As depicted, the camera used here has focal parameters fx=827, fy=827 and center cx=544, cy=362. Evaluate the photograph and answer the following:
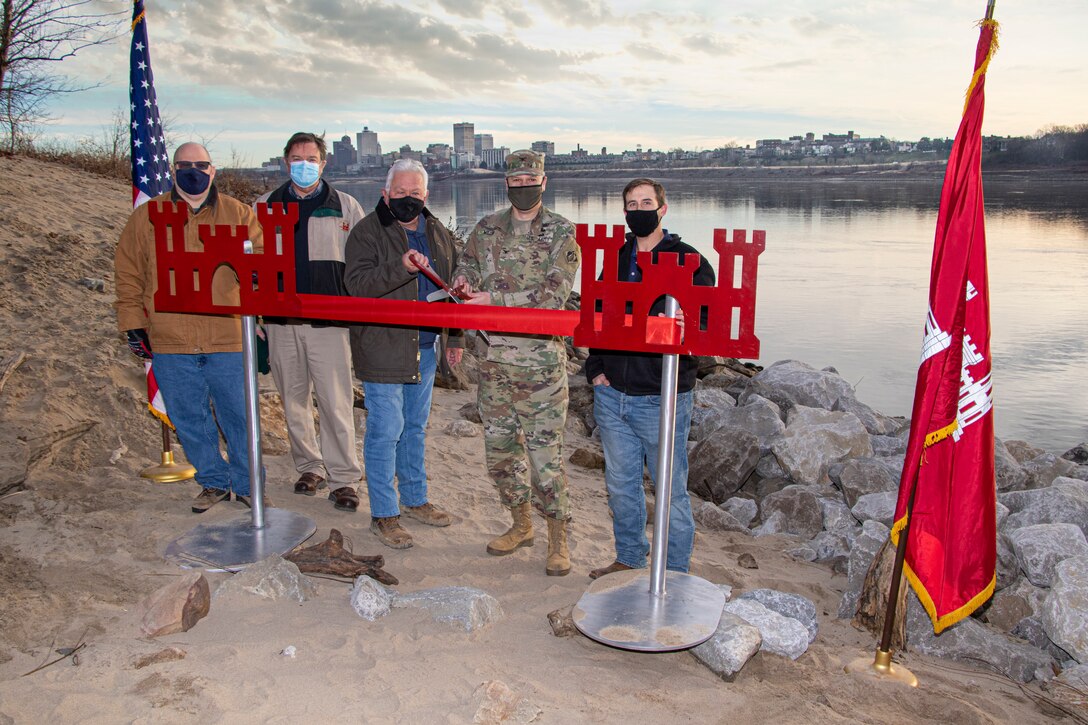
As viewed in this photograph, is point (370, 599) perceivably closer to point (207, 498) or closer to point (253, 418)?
point (253, 418)

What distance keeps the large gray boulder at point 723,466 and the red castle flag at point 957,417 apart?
11.0ft

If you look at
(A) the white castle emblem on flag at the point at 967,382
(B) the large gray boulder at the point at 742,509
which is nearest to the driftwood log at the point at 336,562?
(A) the white castle emblem on flag at the point at 967,382

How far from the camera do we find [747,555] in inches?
199

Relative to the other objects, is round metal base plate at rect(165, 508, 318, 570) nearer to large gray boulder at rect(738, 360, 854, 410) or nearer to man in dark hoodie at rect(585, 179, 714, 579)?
man in dark hoodie at rect(585, 179, 714, 579)

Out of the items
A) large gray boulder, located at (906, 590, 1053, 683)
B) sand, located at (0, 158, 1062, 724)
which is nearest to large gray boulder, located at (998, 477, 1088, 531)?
sand, located at (0, 158, 1062, 724)

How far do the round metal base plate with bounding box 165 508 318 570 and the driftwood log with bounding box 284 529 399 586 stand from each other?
6.1 inches

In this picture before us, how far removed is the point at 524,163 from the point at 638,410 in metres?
1.36

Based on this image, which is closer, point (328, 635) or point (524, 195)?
point (328, 635)

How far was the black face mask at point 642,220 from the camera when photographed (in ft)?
12.2

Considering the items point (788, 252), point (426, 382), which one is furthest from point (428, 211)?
A: point (788, 252)

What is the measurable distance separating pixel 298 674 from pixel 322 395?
2.16 meters

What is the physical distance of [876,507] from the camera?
226 inches

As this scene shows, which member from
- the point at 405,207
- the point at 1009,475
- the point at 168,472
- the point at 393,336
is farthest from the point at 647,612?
the point at 1009,475

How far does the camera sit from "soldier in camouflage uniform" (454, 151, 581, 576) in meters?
4.21
